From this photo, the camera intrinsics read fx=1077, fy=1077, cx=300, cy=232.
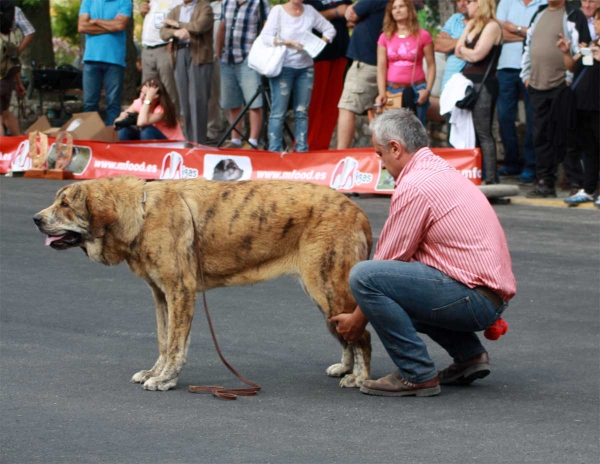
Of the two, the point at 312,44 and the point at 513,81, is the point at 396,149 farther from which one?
the point at 513,81

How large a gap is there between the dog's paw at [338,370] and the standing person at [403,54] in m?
7.58

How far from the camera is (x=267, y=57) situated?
14133mm

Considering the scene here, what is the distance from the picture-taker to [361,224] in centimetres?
618

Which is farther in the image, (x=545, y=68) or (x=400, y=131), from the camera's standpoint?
(x=545, y=68)

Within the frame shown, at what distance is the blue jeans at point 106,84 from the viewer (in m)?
15.9

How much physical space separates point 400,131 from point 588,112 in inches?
291

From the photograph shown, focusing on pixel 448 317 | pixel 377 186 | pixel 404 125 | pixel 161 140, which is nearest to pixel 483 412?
pixel 448 317

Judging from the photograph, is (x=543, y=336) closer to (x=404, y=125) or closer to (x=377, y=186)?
(x=404, y=125)

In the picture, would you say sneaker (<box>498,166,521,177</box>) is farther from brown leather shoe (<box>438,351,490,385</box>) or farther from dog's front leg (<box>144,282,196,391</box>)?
dog's front leg (<box>144,282,196,391</box>)

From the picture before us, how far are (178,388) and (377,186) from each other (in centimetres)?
762

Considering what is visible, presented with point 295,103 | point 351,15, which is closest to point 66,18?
point 295,103

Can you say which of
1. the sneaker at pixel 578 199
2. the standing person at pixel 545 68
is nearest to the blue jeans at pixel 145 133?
the standing person at pixel 545 68

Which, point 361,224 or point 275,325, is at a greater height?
point 361,224

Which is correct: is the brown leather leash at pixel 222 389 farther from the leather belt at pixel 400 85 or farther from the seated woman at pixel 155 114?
the seated woman at pixel 155 114
